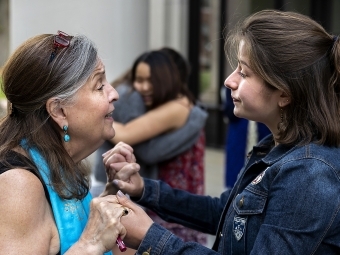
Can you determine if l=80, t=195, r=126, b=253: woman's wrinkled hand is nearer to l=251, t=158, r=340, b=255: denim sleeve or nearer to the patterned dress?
l=251, t=158, r=340, b=255: denim sleeve

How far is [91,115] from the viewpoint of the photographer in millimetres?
2514

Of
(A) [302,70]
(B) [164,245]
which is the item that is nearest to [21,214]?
(B) [164,245]

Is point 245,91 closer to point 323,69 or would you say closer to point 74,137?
point 323,69

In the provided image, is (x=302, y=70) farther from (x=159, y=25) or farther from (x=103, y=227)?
(x=159, y=25)

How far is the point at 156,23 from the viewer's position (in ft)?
37.1

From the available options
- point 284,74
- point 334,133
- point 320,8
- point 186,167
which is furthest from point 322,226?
point 320,8

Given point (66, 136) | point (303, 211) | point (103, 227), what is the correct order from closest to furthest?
1. point (303, 211)
2. point (103, 227)
3. point (66, 136)

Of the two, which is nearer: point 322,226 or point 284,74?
point 322,226

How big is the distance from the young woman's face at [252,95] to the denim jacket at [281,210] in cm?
13

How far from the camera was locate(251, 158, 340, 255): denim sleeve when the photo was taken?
2123 mm

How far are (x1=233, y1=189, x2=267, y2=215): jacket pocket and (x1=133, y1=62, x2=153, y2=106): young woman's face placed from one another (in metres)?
2.43

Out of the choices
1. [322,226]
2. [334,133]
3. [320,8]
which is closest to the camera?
[322,226]

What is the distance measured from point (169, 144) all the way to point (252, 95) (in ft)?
7.19

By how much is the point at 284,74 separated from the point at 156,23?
30.0 feet
